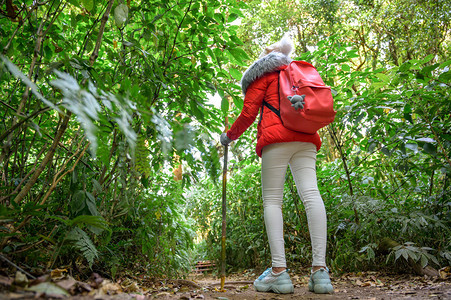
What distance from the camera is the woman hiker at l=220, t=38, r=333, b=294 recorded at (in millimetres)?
2133

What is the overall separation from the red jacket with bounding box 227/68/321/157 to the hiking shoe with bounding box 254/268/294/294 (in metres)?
0.86

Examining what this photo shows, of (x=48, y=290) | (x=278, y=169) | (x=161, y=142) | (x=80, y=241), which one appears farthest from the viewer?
(x=278, y=169)

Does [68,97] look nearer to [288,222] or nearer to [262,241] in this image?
[288,222]

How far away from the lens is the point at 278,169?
2258mm

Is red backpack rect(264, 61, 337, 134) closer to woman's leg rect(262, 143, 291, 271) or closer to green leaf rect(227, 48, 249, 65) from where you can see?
woman's leg rect(262, 143, 291, 271)

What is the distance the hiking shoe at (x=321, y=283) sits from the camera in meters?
2.04

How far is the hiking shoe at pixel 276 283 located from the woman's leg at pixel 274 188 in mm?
121

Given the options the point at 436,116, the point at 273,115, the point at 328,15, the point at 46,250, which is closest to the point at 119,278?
the point at 46,250

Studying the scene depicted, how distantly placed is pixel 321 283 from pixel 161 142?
1620mm

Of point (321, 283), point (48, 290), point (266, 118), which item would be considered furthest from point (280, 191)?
point (48, 290)

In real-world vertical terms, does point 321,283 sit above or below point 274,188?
below

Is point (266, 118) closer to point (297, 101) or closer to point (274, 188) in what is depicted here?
point (297, 101)

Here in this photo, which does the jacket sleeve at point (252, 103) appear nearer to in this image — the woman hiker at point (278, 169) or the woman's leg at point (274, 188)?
the woman hiker at point (278, 169)

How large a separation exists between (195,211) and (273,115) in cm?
363
